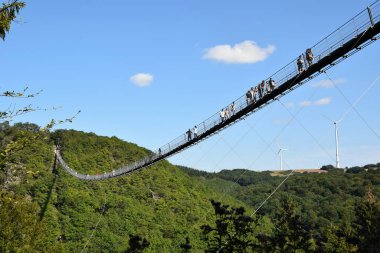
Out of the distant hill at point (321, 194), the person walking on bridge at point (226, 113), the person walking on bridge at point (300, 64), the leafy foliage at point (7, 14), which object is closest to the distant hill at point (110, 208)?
the distant hill at point (321, 194)

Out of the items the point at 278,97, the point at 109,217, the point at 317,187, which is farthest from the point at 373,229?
the point at 317,187

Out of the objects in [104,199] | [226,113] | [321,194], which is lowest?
[104,199]

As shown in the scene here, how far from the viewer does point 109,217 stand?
76750mm

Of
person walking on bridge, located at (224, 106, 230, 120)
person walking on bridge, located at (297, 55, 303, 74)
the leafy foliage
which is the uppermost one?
person walking on bridge, located at (297, 55, 303, 74)

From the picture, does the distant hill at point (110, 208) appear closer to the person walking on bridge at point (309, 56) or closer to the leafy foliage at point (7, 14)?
the person walking on bridge at point (309, 56)

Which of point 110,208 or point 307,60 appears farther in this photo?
point 110,208

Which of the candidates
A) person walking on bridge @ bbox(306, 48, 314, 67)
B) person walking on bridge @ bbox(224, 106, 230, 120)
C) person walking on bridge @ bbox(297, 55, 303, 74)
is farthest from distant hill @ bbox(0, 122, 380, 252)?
person walking on bridge @ bbox(306, 48, 314, 67)

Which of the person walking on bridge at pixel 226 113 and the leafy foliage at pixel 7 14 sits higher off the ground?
the person walking on bridge at pixel 226 113

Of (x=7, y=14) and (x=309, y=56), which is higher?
(x=309, y=56)

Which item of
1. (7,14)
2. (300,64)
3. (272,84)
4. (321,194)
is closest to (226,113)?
(272,84)

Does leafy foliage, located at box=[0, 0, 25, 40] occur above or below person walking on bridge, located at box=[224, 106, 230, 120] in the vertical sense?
below

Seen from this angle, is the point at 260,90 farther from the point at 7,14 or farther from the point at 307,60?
the point at 7,14

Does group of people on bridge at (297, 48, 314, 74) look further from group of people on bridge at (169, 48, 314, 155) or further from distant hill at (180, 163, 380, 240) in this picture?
distant hill at (180, 163, 380, 240)

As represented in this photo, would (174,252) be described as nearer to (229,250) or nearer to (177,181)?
(177,181)
